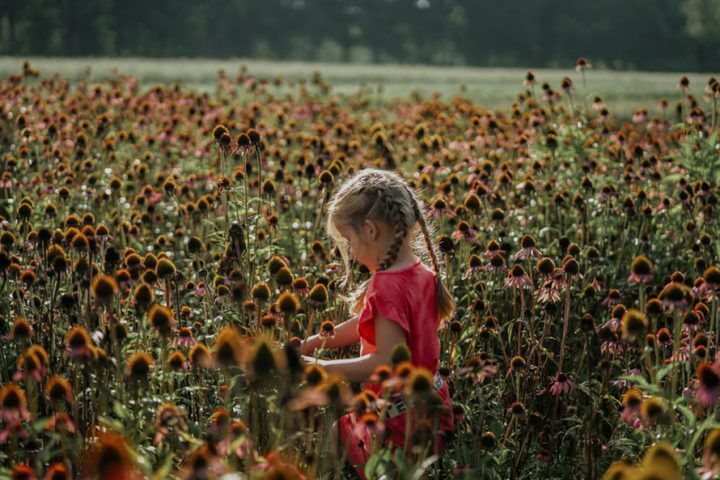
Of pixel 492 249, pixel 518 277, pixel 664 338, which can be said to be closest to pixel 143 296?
pixel 518 277

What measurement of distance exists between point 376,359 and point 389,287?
0.26m

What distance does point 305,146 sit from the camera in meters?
6.11

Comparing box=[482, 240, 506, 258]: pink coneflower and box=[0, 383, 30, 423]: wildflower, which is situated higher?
box=[482, 240, 506, 258]: pink coneflower

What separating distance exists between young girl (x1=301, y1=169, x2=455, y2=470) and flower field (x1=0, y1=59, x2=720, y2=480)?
0.43 feet

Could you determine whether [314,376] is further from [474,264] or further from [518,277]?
[474,264]

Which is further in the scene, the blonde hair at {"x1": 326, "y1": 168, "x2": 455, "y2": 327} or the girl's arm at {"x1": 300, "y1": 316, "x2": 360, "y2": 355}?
the girl's arm at {"x1": 300, "y1": 316, "x2": 360, "y2": 355}

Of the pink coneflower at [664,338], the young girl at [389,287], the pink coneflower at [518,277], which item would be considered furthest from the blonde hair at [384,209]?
the pink coneflower at [664,338]

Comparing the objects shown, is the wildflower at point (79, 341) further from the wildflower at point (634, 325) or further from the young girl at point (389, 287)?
the wildflower at point (634, 325)

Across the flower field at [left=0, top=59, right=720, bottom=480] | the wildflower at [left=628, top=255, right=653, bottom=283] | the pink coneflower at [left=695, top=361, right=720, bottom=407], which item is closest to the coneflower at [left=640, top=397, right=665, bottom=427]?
the flower field at [left=0, top=59, right=720, bottom=480]

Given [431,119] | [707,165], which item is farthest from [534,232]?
[431,119]

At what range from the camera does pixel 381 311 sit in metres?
2.86

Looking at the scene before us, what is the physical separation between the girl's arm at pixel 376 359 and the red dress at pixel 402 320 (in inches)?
1.1

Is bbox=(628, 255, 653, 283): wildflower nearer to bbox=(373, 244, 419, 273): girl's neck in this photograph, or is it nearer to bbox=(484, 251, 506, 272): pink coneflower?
bbox=(373, 244, 419, 273): girl's neck

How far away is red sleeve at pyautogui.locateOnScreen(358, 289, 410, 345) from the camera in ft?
9.35
